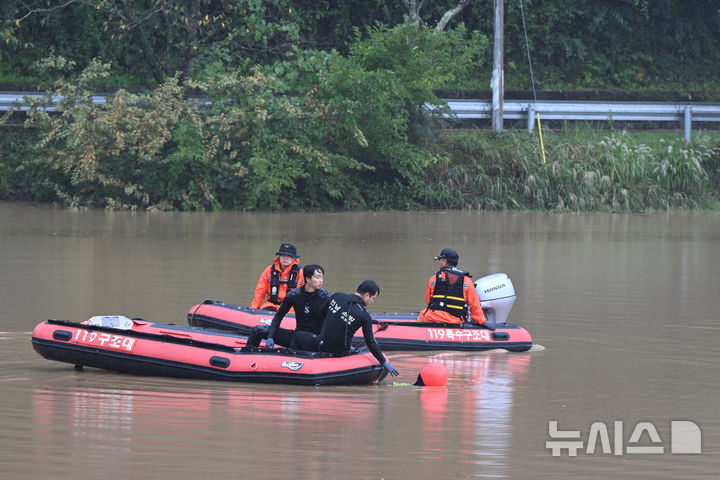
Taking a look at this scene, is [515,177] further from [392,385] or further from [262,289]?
[392,385]

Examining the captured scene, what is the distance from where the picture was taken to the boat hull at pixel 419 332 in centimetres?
1216

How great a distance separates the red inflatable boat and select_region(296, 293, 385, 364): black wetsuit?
0.42 ft

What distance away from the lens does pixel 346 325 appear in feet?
33.8

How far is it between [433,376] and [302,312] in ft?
4.61

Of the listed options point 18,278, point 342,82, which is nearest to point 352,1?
point 342,82

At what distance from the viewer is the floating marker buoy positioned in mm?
10188

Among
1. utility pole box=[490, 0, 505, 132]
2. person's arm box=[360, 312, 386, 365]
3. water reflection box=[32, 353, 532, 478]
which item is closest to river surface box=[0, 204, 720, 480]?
water reflection box=[32, 353, 532, 478]

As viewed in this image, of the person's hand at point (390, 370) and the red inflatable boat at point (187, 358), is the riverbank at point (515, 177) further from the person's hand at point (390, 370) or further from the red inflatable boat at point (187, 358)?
the person's hand at point (390, 370)

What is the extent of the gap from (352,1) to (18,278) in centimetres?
1740

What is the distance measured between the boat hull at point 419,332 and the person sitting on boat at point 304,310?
1.33m

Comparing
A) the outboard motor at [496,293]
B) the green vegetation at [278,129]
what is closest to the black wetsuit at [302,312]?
the outboard motor at [496,293]

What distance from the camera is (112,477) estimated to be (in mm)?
7129

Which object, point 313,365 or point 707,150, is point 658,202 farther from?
point 313,365

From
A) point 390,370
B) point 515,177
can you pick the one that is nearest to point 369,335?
point 390,370
